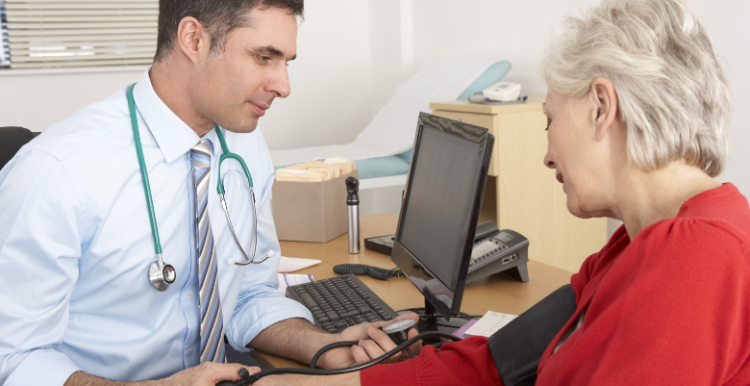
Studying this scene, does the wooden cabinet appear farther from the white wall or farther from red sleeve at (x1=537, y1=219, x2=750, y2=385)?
red sleeve at (x1=537, y1=219, x2=750, y2=385)

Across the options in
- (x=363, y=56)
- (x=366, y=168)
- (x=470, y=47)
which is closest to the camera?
(x=366, y=168)

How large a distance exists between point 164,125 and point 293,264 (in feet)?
2.21

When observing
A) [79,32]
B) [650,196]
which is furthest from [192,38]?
[79,32]

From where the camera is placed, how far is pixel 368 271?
5.39 feet

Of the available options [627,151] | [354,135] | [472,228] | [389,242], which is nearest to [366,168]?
[389,242]

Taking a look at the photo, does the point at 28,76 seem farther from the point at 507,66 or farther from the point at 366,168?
the point at 507,66

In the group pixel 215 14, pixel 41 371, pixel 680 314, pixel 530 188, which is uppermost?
pixel 215 14

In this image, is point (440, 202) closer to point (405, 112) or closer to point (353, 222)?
point (353, 222)

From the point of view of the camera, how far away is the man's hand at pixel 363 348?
3.62ft

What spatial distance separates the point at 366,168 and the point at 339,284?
192 cm

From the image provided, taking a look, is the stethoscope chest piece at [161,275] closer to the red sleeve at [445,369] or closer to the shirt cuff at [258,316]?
the shirt cuff at [258,316]

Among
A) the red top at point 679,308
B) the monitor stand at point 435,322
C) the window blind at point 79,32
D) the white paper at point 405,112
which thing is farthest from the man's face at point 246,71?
the window blind at point 79,32

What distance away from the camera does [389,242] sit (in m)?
1.86

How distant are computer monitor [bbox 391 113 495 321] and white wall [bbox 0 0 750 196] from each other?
1.68 meters
